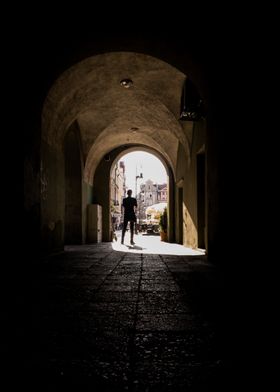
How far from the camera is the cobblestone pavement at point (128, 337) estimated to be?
1275mm

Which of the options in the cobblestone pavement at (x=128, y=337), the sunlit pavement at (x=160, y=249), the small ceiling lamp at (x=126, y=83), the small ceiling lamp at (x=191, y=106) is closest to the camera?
the cobblestone pavement at (x=128, y=337)

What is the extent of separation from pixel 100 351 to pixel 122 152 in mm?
13705

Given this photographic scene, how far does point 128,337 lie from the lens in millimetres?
1750

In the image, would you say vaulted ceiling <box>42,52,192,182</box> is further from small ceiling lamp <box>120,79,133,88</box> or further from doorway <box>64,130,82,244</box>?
doorway <box>64,130,82,244</box>

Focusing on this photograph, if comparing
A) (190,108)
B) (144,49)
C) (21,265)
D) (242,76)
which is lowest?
(21,265)

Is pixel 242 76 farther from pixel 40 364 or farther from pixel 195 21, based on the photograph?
pixel 40 364

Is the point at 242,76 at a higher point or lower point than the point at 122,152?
lower

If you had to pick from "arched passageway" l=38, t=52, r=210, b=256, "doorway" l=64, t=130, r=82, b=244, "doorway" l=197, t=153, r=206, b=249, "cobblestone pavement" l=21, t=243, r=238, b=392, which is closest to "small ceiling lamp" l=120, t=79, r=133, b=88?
"arched passageway" l=38, t=52, r=210, b=256

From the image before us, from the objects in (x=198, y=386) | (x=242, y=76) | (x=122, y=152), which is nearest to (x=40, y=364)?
(x=198, y=386)

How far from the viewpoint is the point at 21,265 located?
439 cm

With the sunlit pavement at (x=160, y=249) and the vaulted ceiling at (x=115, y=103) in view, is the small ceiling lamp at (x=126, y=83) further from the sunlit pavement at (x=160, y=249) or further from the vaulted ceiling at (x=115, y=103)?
the sunlit pavement at (x=160, y=249)

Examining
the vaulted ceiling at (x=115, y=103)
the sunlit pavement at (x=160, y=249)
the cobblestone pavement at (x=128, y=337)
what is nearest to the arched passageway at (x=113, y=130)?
the vaulted ceiling at (x=115, y=103)

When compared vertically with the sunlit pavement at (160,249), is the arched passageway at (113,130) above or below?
above

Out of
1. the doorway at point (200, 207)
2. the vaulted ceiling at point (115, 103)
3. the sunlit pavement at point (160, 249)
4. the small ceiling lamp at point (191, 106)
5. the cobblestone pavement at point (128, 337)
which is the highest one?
the vaulted ceiling at point (115, 103)
